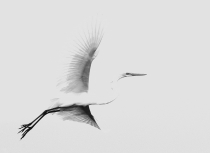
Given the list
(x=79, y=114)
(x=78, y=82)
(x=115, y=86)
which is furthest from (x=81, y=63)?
(x=79, y=114)

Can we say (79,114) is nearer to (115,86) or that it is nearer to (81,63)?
(115,86)

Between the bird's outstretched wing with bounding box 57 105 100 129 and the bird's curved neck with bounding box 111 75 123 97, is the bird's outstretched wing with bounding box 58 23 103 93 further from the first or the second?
the bird's outstretched wing with bounding box 57 105 100 129

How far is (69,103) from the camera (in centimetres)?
645

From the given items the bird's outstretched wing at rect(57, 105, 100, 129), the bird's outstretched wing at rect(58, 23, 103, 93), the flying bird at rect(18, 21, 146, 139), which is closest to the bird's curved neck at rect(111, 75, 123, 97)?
the flying bird at rect(18, 21, 146, 139)

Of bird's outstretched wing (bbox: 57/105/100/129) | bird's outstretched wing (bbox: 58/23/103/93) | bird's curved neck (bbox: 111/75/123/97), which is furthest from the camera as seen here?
bird's outstretched wing (bbox: 57/105/100/129)

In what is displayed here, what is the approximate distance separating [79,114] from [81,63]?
1.09 meters

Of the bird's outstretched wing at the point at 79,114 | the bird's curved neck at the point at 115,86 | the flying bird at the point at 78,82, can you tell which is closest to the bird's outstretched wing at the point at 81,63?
the flying bird at the point at 78,82

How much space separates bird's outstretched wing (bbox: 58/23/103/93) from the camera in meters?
5.98

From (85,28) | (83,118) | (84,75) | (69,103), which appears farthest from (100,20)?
(83,118)

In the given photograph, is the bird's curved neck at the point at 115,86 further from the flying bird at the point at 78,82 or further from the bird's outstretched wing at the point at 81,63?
the bird's outstretched wing at the point at 81,63

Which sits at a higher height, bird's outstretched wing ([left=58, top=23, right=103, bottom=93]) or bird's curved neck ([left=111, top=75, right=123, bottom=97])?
bird's outstretched wing ([left=58, top=23, right=103, bottom=93])

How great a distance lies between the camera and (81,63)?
6188 millimetres

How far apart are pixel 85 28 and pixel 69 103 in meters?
1.16

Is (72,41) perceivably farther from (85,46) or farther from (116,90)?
(116,90)
